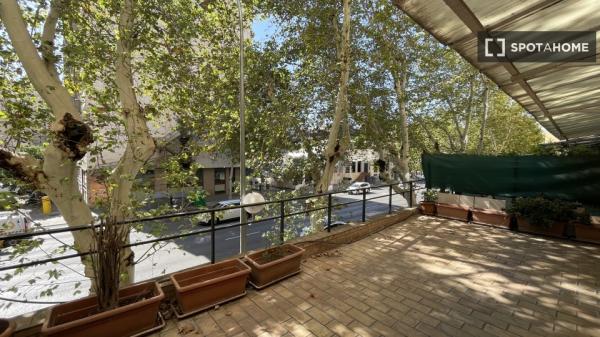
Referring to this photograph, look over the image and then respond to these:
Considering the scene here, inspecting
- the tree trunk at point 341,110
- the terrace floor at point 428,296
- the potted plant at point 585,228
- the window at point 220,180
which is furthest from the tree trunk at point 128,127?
the window at point 220,180

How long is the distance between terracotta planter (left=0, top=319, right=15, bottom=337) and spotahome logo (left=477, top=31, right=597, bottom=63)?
511 centimetres

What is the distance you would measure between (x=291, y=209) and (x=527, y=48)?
4.12 metres

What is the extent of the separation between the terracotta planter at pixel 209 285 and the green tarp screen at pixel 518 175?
5979mm

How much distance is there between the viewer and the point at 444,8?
257 centimetres

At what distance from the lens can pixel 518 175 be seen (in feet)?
19.3

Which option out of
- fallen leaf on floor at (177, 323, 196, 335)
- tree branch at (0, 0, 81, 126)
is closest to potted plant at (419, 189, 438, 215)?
fallen leaf on floor at (177, 323, 196, 335)

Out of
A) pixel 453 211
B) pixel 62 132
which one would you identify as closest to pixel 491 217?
pixel 453 211

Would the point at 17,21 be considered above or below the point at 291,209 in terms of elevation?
above

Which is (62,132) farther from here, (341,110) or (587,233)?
(587,233)

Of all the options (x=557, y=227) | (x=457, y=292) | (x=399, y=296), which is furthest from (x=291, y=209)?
(x=557, y=227)

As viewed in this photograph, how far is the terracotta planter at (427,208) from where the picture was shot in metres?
6.71

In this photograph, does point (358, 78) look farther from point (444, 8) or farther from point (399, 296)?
point (399, 296)

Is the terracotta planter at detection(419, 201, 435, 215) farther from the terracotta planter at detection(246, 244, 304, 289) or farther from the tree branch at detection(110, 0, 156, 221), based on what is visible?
the tree branch at detection(110, 0, 156, 221)

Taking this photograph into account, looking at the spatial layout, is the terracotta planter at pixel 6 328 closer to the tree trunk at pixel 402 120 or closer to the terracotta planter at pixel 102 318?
the terracotta planter at pixel 102 318
